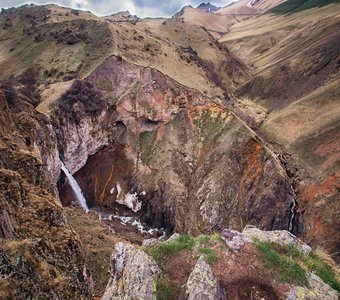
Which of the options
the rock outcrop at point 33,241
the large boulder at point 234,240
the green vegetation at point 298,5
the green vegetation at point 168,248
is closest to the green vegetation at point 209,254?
the green vegetation at point 168,248

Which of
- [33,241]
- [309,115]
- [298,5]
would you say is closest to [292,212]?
[309,115]

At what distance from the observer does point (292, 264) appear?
16.7 meters

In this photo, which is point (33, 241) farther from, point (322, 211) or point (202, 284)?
point (322, 211)

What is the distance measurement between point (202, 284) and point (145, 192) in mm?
33424

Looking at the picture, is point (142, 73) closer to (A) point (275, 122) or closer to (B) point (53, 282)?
(A) point (275, 122)

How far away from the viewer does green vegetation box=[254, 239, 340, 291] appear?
16.2m

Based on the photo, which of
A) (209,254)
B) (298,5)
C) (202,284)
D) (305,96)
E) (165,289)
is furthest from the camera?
(298,5)

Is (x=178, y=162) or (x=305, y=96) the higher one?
(x=305, y=96)

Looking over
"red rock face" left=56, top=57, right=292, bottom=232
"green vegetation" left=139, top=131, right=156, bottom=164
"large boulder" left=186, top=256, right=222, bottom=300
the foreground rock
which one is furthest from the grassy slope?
the foreground rock

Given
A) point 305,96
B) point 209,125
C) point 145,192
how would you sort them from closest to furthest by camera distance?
point 145,192 → point 209,125 → point 305,96

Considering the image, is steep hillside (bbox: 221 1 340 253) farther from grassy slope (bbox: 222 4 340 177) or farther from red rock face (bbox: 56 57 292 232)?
red rock face (bbox: 56 57 292 232)

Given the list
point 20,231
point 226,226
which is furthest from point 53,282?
point 226,226

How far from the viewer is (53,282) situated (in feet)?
39.3

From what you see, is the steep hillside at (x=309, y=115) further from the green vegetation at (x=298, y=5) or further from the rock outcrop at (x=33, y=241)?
the green vegetation at (x=298, y=5)
